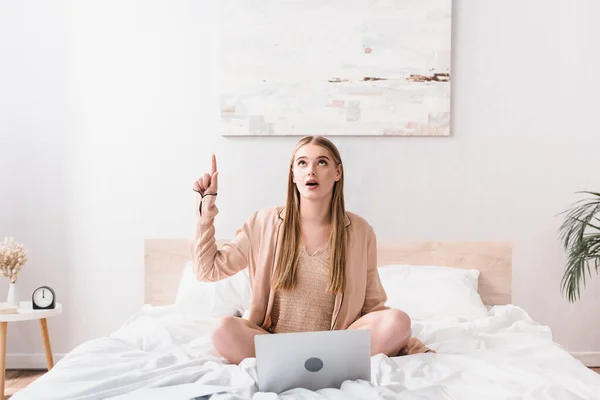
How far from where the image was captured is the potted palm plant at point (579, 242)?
9.44 ft

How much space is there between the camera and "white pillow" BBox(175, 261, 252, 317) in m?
2.71

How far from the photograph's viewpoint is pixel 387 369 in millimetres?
1755

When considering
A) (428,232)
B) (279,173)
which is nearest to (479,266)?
(428,232)

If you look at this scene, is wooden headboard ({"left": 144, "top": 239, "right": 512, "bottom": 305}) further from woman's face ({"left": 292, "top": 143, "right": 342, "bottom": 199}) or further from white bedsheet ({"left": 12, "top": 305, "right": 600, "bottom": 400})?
woman's face ({"left": 292, "top": 143, "right": 342, "bottom": 199})

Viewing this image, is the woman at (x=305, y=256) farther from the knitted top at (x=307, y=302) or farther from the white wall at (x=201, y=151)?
the white wall at (x=201, y=151)

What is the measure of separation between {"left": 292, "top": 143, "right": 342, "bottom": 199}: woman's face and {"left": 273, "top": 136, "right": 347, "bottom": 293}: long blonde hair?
0.03 metres

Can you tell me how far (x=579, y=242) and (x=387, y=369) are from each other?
154cm

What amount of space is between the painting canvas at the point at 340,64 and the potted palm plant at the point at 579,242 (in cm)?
72

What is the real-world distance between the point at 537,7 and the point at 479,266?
1.26 m

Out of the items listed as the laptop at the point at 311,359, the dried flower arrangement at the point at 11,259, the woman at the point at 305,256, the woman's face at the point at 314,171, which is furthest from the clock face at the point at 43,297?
the laptop at the point at 311,359

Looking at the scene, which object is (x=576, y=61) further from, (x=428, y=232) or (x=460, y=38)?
(x=428, y=232)

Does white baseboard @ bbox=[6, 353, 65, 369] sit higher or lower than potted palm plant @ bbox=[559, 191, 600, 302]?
lower

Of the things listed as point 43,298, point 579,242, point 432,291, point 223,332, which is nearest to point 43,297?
point 43,298

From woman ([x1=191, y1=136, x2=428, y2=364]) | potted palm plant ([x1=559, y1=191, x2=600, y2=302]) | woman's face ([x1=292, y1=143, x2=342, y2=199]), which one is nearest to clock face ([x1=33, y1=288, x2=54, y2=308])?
woman ([x1=191, y1=136, x2=428, y2=364])
